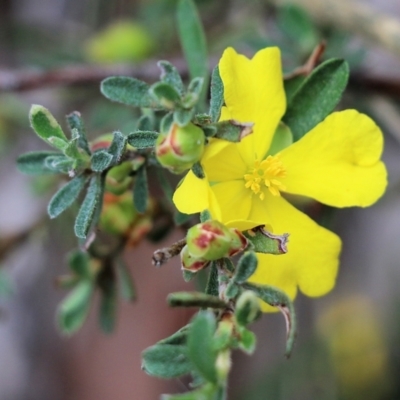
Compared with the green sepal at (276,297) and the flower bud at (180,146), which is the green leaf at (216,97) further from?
the green sepal at (276,297)

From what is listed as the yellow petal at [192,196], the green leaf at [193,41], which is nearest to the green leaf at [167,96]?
the yellow petal at [192,196]

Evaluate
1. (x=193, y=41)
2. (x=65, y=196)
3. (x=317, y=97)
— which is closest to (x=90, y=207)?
(x=65, y=196)

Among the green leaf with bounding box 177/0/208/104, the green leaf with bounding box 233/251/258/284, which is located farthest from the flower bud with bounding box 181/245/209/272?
the green leaf with bounding box 177/0/208/104

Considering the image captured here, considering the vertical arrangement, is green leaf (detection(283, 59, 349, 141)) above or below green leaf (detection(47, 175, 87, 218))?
above

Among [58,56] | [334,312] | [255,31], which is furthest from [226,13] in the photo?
[334,312]

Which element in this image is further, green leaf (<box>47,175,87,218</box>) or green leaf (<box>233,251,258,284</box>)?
green leaf (<box>47,175,87,218</box>)

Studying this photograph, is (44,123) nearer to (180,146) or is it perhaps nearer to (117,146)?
(117,146)

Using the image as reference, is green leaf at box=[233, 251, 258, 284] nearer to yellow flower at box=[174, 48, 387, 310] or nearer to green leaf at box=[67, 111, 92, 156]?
yellow flower at box=[174, 48, 387, 310]
